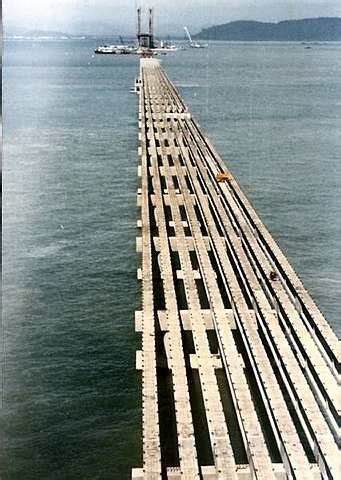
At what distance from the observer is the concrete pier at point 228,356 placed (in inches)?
488

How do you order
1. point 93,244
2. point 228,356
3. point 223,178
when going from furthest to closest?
point 223,178
point 93,244
point 228,356

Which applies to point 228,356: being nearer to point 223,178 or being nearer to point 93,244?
point 93,244

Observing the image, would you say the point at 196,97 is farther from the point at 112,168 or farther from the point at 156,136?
the point at 112,168

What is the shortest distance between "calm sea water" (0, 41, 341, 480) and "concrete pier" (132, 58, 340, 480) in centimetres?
102

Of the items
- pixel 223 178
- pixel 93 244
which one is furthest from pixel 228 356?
pixel 223 178

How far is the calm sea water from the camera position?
48.3ft

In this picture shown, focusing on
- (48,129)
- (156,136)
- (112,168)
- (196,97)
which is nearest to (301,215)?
(112,168)

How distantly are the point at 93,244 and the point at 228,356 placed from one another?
37.0 ft

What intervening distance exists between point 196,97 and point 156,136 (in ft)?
82.2

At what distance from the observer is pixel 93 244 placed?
2597 cm

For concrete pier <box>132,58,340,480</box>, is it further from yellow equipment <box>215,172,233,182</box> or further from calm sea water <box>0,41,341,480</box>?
yellow equipment <box>215,172,233,182</box>

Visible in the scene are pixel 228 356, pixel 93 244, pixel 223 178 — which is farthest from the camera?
pixel 223 178

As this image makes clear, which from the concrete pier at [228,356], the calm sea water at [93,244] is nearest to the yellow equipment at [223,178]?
the calm sea water at [93,244]

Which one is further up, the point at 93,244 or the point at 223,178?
the point at 223,178
